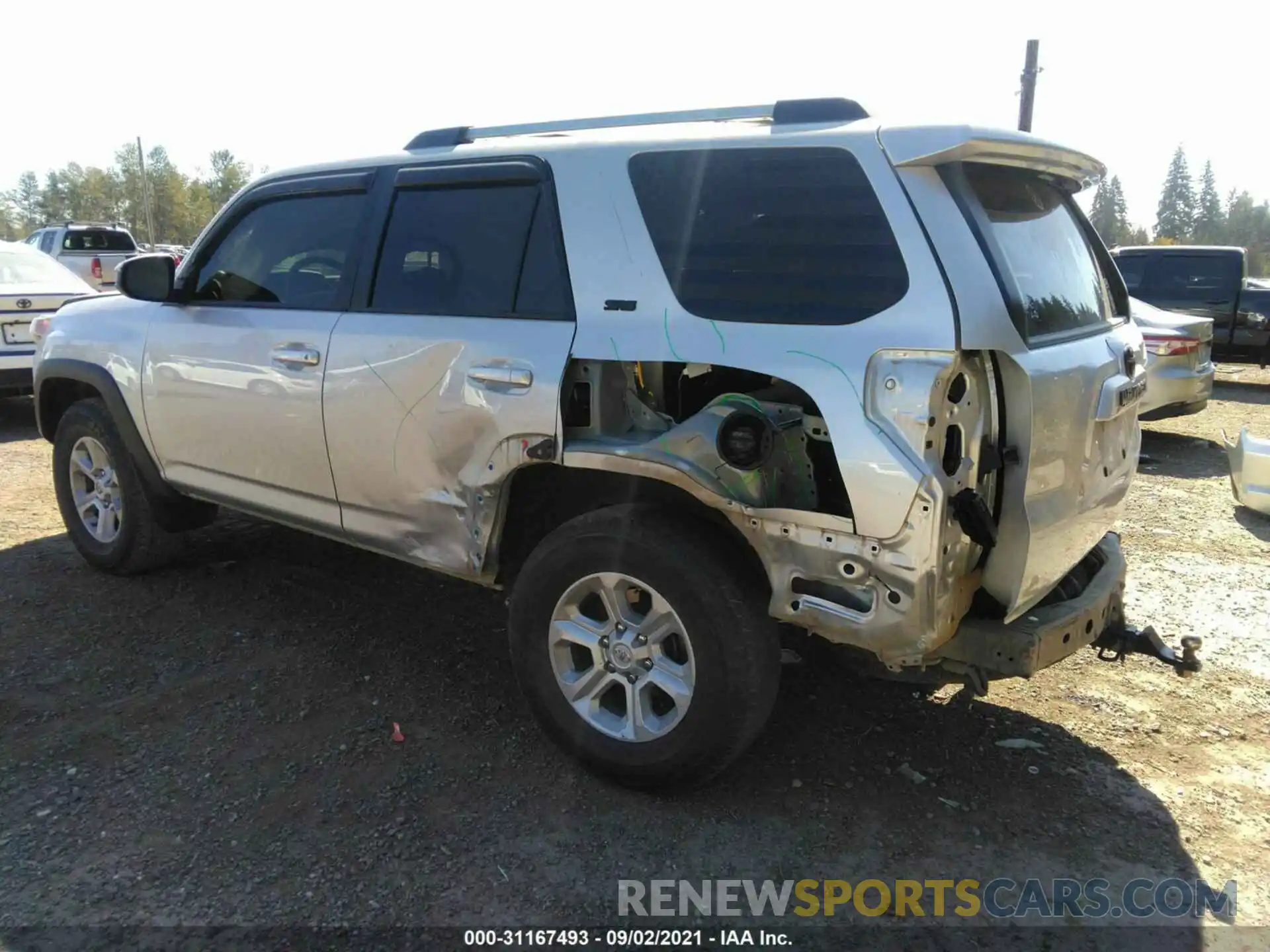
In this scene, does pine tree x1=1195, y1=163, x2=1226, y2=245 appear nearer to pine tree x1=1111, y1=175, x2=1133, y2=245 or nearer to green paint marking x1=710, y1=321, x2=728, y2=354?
→ pine tree x1=1111, y1=175, x2=1133, y2=245

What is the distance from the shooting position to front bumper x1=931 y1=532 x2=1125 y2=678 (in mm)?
2605

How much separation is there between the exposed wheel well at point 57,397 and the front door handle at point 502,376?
2.71 metres

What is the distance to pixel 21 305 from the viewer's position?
867 centimetres

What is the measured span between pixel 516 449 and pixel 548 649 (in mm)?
665

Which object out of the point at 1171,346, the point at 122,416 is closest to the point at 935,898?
the point at 122,416

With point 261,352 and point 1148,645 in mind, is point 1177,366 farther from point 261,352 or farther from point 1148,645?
point 261,352

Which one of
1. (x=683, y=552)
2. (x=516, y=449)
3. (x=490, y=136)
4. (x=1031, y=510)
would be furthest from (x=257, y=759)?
(x=1031, y=510)

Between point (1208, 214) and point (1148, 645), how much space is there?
4793 inches

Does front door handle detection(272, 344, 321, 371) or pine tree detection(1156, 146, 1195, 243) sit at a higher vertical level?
pine tree detection(1156, 146, 1195, 243)

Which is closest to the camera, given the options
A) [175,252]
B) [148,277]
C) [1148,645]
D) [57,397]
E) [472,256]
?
[1148,645]

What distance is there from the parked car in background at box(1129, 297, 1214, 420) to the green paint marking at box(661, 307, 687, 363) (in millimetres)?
6751

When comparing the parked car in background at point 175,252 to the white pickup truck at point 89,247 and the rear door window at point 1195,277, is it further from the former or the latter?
the rear door window at point 1195,277

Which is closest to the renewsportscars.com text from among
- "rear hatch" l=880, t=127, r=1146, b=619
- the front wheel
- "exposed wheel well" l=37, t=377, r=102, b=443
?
the front wheel

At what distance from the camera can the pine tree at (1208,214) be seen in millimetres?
98344
